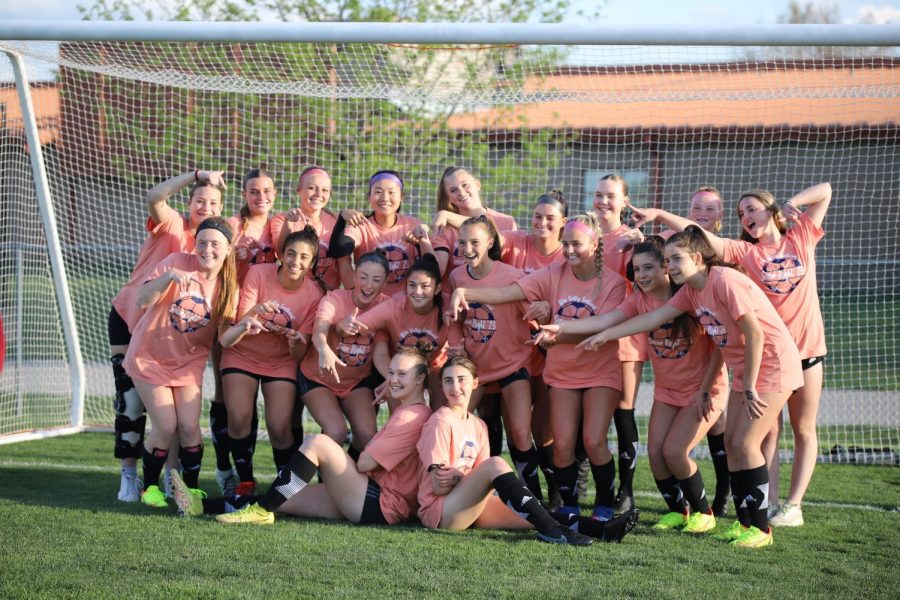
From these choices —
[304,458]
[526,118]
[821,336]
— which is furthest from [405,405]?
[526,118]

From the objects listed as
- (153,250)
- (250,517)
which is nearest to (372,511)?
(250,517)

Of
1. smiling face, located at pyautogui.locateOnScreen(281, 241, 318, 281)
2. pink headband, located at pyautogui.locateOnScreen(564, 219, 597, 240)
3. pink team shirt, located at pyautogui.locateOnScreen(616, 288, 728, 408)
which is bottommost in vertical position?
pink team shirt, located at pyautogui.locateOnScreen(616, 288, 728, 408)

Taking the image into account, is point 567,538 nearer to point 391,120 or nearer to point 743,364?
point 743,364

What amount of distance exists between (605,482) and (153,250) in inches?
113

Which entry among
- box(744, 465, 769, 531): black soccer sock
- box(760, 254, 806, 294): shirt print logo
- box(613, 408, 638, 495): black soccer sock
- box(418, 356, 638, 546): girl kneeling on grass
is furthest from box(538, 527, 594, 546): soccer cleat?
box(760, 254, 806, 294): shirt print logo

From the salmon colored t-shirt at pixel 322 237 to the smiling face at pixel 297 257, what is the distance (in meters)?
0.28

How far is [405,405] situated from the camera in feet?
15.4

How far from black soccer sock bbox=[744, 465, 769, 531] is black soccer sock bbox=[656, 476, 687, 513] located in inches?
19.4

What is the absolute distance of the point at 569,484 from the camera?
4.85m

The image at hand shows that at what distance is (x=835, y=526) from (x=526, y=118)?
6.48 metres

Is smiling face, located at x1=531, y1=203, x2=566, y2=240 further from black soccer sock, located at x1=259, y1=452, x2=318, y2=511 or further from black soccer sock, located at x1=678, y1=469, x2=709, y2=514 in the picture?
black soccer sock, located at x1=259, y1=452, x2=318, y2=511

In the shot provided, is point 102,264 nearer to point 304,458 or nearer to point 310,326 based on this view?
point 310,326

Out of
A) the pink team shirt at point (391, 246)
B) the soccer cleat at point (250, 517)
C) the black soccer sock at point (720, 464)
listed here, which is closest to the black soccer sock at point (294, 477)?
the soccer cleat at point (250, 517)

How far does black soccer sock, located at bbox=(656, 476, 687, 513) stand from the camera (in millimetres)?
4859
